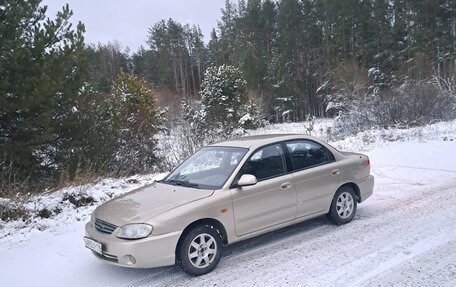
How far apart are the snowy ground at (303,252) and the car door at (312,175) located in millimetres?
431

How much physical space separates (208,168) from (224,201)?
0.91 meters

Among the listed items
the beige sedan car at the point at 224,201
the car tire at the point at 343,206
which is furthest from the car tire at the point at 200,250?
the car tire at the point at 343,206

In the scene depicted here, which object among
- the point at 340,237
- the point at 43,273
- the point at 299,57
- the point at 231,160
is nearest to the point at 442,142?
the point at 340,237

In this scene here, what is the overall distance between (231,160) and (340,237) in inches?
73.5

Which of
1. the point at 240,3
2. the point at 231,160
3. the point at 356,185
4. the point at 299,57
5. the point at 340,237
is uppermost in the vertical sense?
the point at 240,3

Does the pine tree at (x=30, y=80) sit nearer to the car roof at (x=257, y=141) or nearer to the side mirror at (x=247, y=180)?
the car roof at (x=257, y=141)

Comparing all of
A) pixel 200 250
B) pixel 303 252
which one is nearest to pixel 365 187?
pixel 303 252

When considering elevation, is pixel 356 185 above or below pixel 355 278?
above

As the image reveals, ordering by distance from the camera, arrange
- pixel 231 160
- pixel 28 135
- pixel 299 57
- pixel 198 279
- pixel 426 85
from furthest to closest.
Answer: pixel 299 57, pixel 426 85, pixel 28 135, pixel 231 160, pixel 198 279

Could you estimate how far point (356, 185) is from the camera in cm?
613

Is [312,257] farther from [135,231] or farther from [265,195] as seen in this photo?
[135,231]

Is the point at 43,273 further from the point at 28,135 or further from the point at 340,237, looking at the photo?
the point at 28,135

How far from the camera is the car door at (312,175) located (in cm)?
540

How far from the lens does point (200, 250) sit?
4.45m
